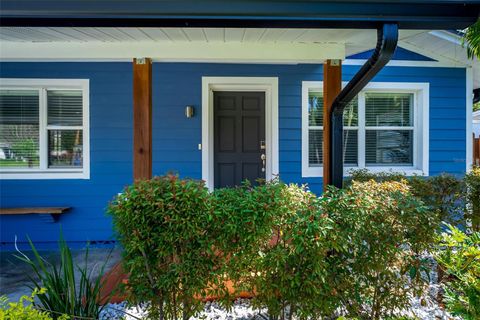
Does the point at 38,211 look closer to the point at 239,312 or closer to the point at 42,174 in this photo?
the point at 42,174

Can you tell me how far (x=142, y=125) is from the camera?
2629mm

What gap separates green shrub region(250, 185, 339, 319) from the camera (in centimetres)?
176

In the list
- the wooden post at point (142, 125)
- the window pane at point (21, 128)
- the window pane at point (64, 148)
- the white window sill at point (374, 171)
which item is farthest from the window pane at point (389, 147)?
the window pane at point (21, 128)

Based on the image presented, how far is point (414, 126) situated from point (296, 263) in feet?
12.3

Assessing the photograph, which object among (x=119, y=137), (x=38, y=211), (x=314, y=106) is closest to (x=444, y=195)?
(x=314, y=106)

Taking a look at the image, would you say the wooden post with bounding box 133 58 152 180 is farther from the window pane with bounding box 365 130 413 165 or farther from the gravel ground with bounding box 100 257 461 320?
the window pane with bounding box 365 130 413 165

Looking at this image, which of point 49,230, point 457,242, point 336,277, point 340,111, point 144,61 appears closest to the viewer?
point 457,242

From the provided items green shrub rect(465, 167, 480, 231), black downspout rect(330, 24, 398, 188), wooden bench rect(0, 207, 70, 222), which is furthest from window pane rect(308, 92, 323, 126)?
wooden bench rect(0, 207, 70, 222)

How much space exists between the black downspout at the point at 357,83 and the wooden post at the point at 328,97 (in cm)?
7

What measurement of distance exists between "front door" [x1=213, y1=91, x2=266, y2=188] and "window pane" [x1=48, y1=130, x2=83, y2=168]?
208 cm

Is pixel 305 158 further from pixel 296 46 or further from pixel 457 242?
pixel 457 242

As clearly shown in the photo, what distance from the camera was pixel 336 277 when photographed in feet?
6.15

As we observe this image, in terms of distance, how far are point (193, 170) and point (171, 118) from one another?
85 cm

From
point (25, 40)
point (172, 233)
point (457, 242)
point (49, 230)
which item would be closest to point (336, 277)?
point (457, 242)
